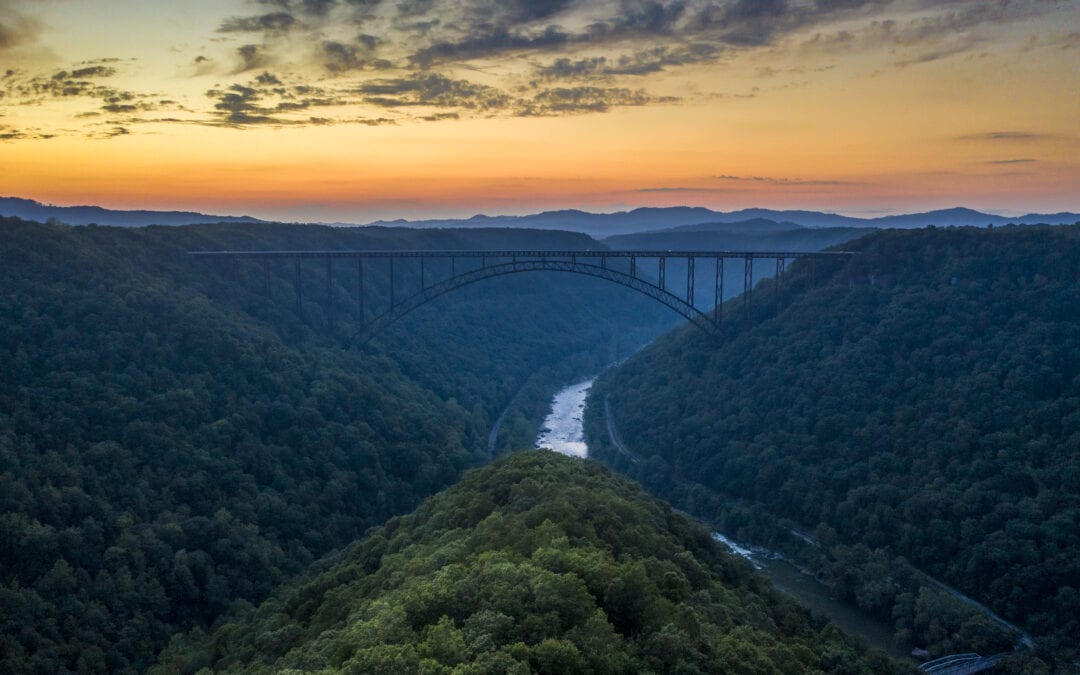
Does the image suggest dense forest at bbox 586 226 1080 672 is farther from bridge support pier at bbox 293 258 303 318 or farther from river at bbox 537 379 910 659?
bridge support pier at bbox 293 258 303 318

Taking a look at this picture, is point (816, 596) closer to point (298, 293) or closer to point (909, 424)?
point (909, 424)

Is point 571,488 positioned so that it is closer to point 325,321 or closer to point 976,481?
point 976,481

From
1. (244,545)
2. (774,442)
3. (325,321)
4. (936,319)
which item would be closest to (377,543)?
(244,545)

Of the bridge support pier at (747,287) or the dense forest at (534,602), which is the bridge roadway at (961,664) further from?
the bridge support pier at (747,287)

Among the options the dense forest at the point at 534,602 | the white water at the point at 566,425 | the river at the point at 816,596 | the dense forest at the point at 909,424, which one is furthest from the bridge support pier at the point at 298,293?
the river at the point at 816,596

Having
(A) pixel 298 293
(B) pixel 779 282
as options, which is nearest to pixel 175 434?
(A) pixel 298 293

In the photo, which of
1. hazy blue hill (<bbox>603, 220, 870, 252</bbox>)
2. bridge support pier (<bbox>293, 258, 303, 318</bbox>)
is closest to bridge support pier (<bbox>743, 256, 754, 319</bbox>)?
bridge support pier (<bbox>293, 258, 303, 318</bbox>)
